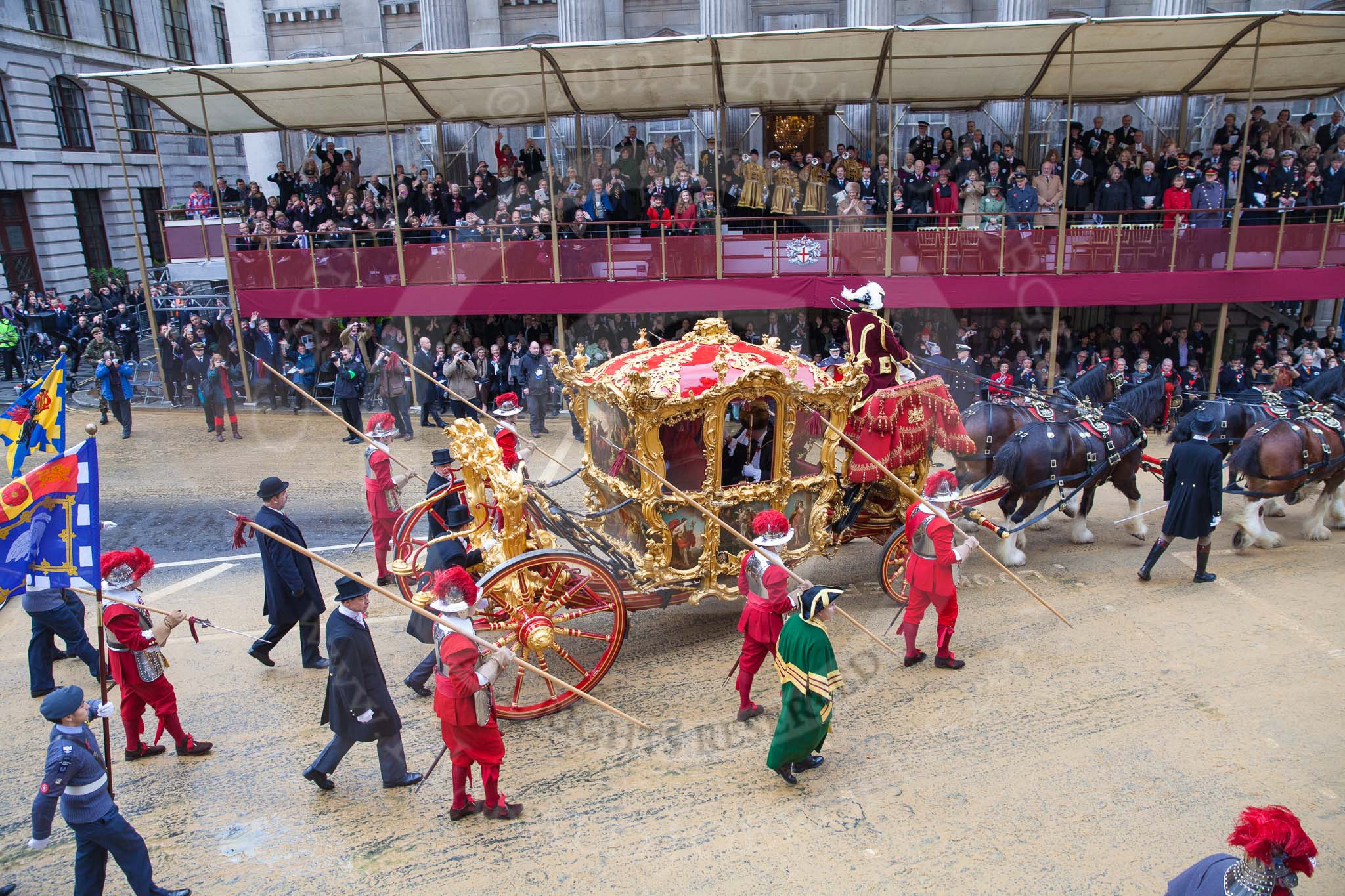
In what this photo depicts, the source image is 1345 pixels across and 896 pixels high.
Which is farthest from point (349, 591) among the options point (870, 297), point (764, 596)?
point (870, 297)

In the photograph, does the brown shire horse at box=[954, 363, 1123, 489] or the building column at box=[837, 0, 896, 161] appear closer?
the brown shire horse at box=[954, 363, 1123, 489]

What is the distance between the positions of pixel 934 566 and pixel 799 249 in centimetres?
951

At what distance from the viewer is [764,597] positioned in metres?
6.41

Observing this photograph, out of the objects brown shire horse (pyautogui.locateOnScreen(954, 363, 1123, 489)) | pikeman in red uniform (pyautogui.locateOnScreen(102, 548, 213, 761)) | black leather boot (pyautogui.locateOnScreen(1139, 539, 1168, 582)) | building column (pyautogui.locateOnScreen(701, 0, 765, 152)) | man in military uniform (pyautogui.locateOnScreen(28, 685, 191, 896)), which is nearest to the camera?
man in military uniform (pyautogui.locateOnScreen(28, 685, 191, 896))

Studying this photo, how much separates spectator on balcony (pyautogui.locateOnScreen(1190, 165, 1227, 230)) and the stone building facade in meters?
22.8

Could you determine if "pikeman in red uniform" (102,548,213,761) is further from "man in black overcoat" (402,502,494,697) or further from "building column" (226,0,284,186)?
"building column" (226,0,284,186)

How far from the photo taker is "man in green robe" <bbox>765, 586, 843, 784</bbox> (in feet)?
19.1

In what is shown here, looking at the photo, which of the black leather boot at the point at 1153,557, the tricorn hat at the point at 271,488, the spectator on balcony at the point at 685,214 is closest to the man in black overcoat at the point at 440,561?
the tricorn hat at the point at 271,488

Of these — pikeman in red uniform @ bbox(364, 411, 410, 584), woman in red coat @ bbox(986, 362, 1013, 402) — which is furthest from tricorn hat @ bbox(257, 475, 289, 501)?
woman in red coat @ bbox(986, 362, 1013, 402)

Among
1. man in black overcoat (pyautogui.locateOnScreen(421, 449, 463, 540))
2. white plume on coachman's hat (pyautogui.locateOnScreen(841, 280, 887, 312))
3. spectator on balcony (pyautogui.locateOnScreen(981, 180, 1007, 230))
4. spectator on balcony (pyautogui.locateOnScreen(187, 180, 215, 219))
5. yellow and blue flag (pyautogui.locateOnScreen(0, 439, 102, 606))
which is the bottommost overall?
man in black overcoat (pyautogui.locateOnScreen(421, 449, 463, 540))

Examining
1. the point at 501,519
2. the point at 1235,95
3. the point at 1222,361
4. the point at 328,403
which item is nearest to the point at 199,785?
the point at 501,519

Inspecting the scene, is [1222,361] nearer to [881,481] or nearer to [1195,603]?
[1195,603]

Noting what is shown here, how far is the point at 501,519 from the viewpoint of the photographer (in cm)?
679

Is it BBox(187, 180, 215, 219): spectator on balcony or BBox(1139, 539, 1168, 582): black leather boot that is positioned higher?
BBox(187, 180, 215, 219): spectator on balcony
